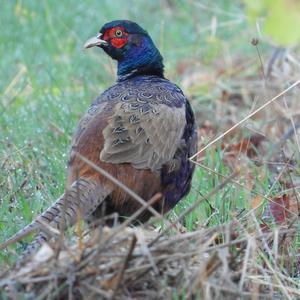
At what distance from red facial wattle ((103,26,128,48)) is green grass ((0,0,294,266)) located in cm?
72

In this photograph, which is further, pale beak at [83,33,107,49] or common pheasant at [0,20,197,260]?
pale beak at [83,33,107,49]

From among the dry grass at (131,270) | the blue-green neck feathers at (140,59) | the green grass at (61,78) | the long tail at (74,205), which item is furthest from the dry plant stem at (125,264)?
the blue-green neck feathers at (140,59)

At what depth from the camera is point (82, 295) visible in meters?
3.16

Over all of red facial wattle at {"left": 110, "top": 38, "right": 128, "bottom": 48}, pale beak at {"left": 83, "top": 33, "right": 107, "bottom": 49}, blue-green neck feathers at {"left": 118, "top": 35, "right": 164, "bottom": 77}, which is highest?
pale beak at {"left": 83, "top": 33, "right": 107, "bottom": 49}

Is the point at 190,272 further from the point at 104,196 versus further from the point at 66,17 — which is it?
the point at 66,17

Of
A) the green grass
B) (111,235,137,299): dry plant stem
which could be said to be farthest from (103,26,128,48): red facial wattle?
(111,235,137,299): dry plant stem

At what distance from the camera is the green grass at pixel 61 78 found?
473 cm

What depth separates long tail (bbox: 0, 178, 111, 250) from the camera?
11.8 ft

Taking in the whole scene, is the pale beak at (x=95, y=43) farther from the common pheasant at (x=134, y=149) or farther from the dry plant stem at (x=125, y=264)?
the dry plant stem at (x=125, y=264)

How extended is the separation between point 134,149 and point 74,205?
63cm

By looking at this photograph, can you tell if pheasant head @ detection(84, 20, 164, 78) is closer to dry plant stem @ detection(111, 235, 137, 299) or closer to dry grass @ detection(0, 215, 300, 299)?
dry grass @ detection(0, 215, 300, 299)

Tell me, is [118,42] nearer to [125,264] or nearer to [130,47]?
[130,47]

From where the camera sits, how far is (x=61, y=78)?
291 inches

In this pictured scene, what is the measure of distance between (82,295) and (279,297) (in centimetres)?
89
